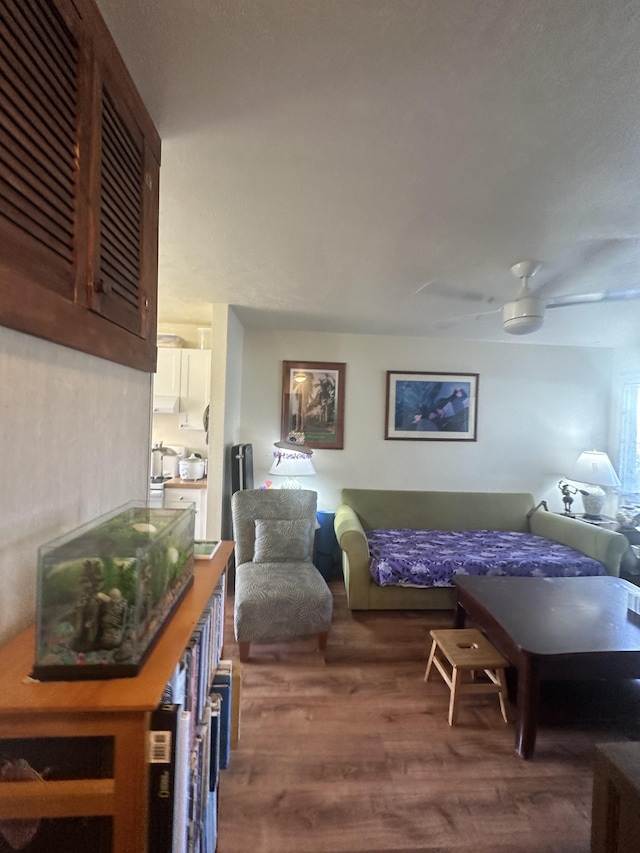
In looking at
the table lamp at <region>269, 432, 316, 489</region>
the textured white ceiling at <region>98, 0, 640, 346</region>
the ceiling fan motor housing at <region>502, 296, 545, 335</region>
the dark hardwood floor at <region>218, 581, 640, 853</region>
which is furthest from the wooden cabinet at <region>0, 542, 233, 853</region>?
the table lamp at <region>269, 432, 316, 489</region>

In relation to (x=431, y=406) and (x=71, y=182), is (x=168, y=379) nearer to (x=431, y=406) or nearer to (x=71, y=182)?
(x=431, y=406)

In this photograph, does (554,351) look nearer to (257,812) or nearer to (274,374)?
(274,374)

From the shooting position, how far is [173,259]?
2.26 metres

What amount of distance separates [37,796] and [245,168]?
1.73m

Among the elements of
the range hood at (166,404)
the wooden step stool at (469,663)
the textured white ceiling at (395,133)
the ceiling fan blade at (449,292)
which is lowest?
the wooden step stool at (469,663)

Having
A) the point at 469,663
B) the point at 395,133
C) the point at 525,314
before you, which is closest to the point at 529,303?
the point at 525,314

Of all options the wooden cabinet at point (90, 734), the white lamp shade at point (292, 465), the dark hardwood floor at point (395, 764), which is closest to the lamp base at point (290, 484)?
the white lamp shade at point (292, 465)

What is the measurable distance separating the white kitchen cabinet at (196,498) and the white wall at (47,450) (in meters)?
2.23

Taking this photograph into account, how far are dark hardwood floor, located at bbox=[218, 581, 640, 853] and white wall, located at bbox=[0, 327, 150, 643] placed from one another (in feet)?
4.26

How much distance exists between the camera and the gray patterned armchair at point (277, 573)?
2.35 metres

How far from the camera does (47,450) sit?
81cm

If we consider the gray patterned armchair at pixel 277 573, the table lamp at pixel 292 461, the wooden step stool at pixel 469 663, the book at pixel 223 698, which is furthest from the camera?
the table lamp at pixel 292 461

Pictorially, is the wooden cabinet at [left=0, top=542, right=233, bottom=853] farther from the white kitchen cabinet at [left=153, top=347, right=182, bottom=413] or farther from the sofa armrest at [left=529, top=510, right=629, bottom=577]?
the sofa armrest at [left=529, top=510, right=629, bottom=577]

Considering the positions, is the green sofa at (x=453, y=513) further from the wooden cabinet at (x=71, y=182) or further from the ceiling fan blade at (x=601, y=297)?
the wooden cabinet at (x=71, y=182)
